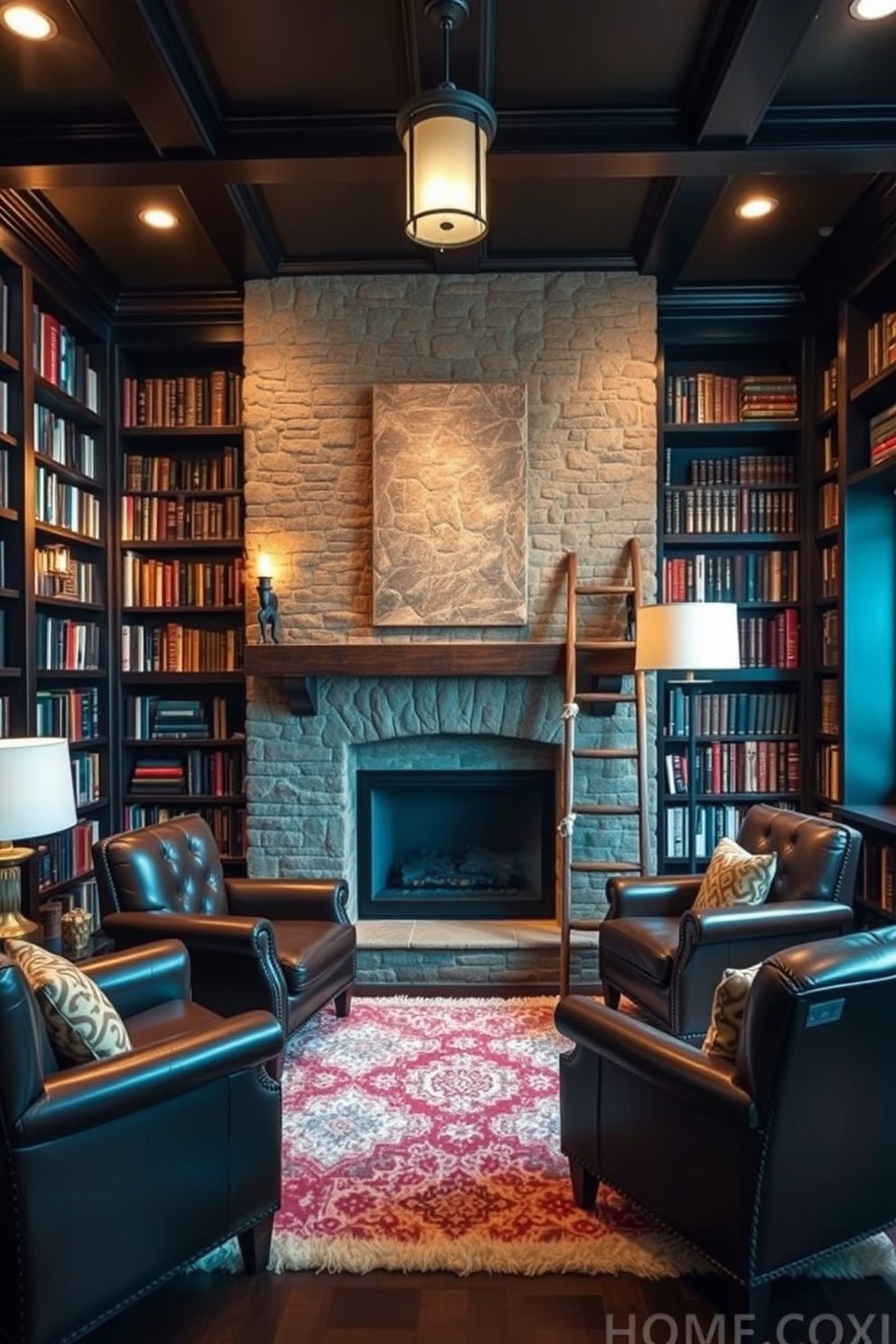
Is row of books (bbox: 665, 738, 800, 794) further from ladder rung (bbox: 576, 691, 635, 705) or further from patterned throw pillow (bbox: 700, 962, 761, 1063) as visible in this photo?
patterned throw pillow (bbox: 700, 962, 761, 1063)

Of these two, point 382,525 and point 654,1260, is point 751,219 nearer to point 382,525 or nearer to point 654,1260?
point 382,525

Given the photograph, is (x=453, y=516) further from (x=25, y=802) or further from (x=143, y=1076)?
(x=143, y=1076)

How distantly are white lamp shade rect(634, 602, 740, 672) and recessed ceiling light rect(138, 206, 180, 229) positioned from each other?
2.57 m

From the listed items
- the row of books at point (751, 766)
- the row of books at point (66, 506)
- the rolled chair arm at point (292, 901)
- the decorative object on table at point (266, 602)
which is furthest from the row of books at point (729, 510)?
the row of books at point (66, 506)

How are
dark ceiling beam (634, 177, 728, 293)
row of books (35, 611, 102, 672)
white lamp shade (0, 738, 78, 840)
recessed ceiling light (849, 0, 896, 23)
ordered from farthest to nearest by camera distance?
row of books (35, 611, 102, 672), dark ceiling beam (634, 177, 728, 293), white lamp shade (0, 738, 78, 840), recessed ceiling light (849, 0, 896, 23)

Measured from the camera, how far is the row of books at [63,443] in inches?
145

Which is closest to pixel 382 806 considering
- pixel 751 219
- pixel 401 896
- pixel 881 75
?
pixel 401 896

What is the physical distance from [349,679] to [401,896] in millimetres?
1159

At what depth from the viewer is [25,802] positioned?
96.7 inches

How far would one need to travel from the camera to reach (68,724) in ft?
12.8

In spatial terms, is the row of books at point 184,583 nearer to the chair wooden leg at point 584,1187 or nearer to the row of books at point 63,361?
the row of books at point 63,361

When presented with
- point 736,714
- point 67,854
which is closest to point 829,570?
point 736,714

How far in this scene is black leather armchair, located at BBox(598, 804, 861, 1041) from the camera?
9.12 feet

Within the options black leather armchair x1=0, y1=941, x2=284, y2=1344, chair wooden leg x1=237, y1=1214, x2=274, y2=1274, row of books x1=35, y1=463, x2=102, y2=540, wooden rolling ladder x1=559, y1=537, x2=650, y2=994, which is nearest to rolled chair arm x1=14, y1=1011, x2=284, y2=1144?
black leather armchair x1=0, y1=941, x2=284, y2=1344
